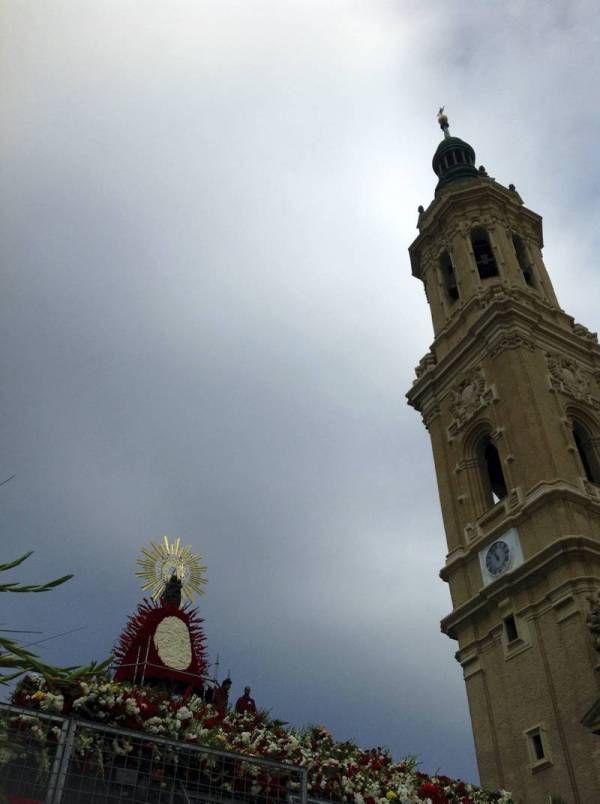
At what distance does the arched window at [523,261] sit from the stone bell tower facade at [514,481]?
6 cm

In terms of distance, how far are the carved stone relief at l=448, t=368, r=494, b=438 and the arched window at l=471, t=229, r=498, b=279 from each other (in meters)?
6.25

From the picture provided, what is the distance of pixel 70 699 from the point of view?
10523 millimetres

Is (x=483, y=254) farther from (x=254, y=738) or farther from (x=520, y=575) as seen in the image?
(x=254, y=738)

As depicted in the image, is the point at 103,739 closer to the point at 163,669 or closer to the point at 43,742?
the point at 43,742

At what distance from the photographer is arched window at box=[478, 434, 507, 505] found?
1145 inches

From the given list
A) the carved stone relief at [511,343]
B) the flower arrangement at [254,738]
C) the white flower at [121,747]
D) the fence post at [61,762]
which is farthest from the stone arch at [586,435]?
the fence post at [61,762]

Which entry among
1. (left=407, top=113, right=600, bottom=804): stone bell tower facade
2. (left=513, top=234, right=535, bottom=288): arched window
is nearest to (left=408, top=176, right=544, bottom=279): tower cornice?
(left=407, top=113, right=600, bottom=804): stone bell tower facade

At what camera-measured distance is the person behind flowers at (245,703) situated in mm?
15220

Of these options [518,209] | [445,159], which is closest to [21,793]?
[518,209]

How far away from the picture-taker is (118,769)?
30.9ft

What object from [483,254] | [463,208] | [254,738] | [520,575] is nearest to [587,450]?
[520,575]

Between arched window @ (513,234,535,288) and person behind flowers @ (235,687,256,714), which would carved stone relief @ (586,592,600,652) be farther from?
arched window @ (513,234,535,288)

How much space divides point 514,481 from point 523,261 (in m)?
14.3

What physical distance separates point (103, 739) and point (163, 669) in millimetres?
6888
